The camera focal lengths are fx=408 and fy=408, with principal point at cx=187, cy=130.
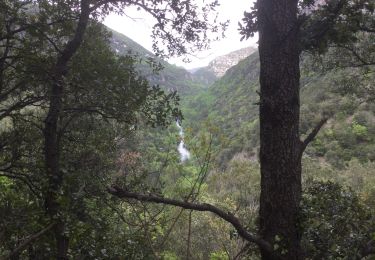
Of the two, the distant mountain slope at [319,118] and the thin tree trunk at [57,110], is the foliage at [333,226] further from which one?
the thin tree trunk at [57,110]

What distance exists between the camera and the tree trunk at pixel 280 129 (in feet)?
10.0

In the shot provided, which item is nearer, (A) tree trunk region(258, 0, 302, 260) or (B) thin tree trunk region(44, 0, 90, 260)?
(A) tree trunk region(258, 0, 302, 260)

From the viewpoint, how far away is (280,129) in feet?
10.3

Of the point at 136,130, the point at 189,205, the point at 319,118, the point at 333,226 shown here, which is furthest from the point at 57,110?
the point at 319,118

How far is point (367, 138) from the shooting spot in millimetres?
35656

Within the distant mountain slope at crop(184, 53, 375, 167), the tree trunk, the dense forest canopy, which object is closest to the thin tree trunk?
the dense forest canopy

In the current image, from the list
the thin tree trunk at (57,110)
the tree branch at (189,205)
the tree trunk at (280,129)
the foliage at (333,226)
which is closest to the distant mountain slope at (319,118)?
the thin tree trunk at (57,110)

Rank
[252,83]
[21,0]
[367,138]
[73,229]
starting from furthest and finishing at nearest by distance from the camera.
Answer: [252,83]
[367,138]
[21,0]
[73,229]

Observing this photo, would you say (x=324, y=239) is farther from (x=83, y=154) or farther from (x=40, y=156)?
(x=83, y=154)

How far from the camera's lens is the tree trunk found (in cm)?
305

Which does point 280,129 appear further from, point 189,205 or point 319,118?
point 319,118

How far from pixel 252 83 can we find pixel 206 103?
25.0m

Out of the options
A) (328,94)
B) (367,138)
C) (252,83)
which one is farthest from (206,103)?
(367,138)

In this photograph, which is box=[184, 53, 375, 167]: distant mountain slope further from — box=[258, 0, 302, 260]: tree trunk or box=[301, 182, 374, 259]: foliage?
box=[258, 0, 302, 260]: tree trunk
